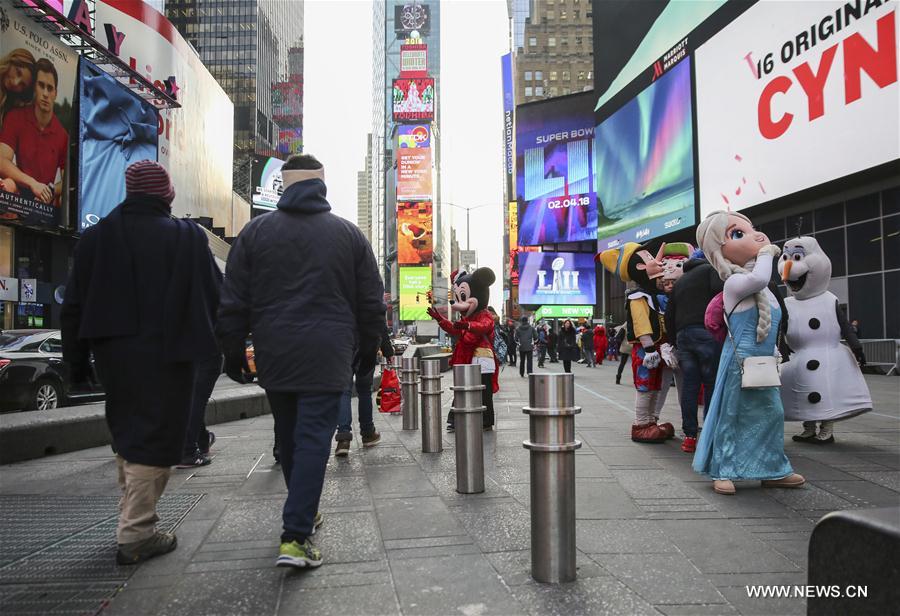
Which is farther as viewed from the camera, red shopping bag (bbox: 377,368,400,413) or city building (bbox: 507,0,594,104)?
city building (bbox: 507,0,594,104)

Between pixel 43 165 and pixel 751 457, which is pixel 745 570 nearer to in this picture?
pixel 751 457

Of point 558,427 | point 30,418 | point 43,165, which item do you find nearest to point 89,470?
point 30,418

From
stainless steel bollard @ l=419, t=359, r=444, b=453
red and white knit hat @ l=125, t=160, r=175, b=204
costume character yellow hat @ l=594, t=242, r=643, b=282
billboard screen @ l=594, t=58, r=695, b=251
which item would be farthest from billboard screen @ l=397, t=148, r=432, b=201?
red and white knit hat @ l=125, t=160, r=175, b=204

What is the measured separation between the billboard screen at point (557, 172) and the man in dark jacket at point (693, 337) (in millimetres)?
44230

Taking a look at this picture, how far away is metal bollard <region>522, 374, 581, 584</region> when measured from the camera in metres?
2.93

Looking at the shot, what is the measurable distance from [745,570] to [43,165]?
30179 millimetres

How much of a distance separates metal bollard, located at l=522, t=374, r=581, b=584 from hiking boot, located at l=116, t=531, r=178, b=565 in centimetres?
180

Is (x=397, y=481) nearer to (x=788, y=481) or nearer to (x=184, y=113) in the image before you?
(x=788, y=481)

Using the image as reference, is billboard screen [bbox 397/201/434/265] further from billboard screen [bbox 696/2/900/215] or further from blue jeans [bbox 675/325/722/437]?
blue jeans [bbox 675/325/722/437]

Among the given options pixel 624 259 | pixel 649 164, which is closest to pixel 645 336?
pixel 624 259

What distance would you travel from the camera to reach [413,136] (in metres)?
124

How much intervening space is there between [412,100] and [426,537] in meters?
127

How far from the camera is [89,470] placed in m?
5.73

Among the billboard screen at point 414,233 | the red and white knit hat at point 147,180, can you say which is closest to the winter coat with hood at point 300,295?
the red and white knit hat at point 147,180
